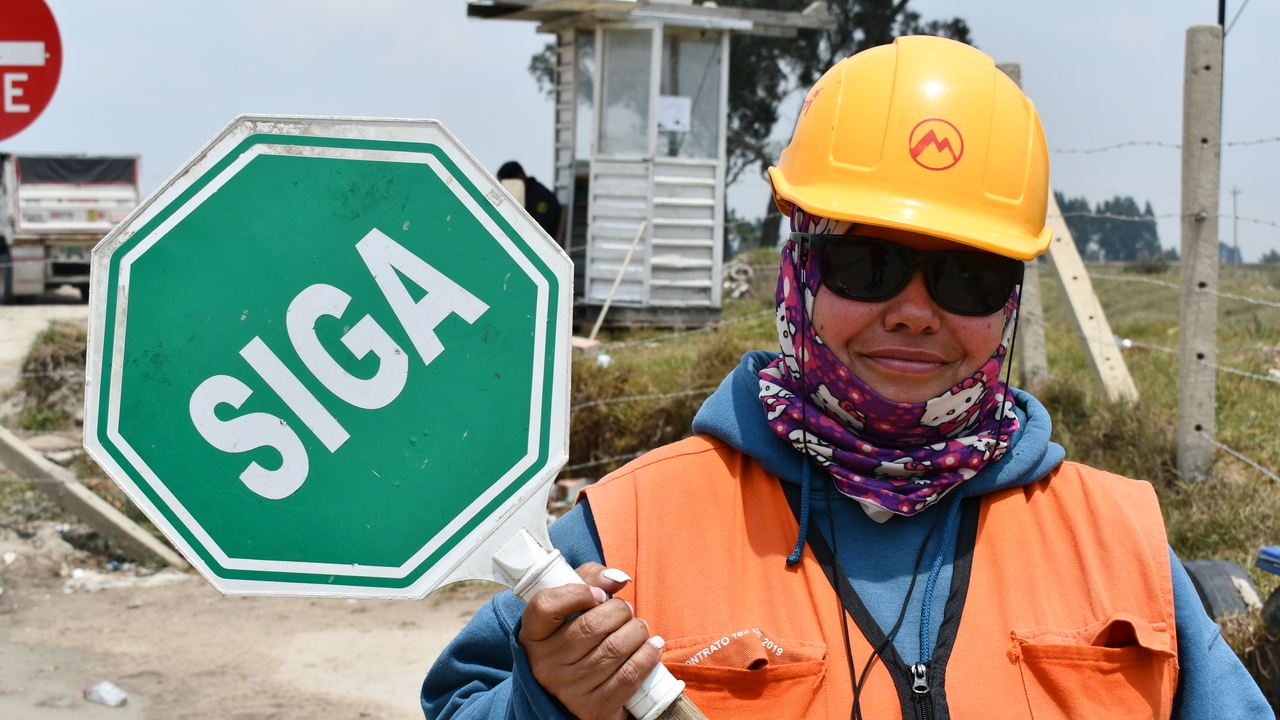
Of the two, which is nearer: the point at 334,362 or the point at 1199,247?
the point at 334,362

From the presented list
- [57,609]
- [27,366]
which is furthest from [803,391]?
[27,366]

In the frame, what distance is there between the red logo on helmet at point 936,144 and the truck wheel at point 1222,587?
2536 mm

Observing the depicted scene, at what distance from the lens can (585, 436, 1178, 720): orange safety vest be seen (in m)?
1.51

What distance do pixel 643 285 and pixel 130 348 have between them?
12.1 meters

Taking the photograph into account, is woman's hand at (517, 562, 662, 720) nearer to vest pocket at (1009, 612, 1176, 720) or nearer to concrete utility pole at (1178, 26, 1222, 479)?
vest pocket at (1009, 612, 1176, 720)

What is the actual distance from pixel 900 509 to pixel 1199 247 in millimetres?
3788

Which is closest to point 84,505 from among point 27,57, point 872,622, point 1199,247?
point 27,57

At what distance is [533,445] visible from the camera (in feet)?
4.05

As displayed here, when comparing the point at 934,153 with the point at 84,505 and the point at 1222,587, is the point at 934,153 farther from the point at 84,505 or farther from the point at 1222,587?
the point at 84,505

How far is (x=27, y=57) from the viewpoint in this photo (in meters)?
4.65

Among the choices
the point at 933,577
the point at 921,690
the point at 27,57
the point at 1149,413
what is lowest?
the point at 1149,413

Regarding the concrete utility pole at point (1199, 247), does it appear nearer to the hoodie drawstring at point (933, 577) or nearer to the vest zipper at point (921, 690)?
the hoodie drawstring at point (933, 577)

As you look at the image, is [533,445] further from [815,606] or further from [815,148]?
[815,148]

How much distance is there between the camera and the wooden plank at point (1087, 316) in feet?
18.8
